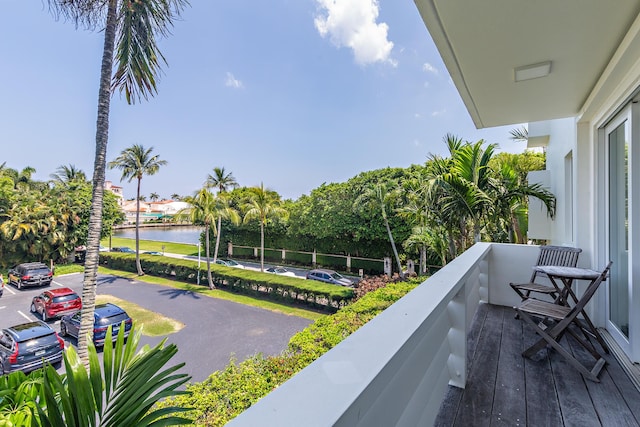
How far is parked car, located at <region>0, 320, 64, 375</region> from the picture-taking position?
7.32 metres

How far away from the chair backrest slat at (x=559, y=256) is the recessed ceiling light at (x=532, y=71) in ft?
6.60

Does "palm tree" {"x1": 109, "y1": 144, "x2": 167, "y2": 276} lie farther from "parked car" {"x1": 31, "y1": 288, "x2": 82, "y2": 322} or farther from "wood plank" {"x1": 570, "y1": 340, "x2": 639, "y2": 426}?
"wood plank" {"x1": 570, "y1": 340, "x2": 639, "y2": 426}

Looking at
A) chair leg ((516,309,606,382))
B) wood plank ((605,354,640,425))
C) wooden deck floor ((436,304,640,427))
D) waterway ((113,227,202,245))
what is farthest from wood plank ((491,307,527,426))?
waterway ((113,227,202,245))

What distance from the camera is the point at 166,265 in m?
19.3

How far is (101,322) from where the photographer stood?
930cm

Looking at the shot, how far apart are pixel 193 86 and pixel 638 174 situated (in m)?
24.0

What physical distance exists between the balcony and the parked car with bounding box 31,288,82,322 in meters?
15.7

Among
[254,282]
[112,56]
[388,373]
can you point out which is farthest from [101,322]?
[388,373]

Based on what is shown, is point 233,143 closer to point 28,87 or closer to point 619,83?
point 28,87

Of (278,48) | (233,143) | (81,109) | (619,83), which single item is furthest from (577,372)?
(233,143)

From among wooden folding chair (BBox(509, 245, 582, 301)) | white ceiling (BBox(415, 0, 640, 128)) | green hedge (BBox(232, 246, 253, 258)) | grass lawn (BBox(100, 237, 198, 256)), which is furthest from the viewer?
grass lawn (BBox(100, 237, 198, 256))

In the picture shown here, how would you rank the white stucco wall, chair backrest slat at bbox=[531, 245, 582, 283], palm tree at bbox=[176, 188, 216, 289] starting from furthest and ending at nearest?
palm tree at bbox=[176, 188, 216, 289] → the white stucco wall → chair backrest slat at bbox=[531, 245, 582, 283]

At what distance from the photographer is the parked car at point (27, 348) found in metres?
7.32

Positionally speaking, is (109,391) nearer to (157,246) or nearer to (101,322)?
(101,322)
